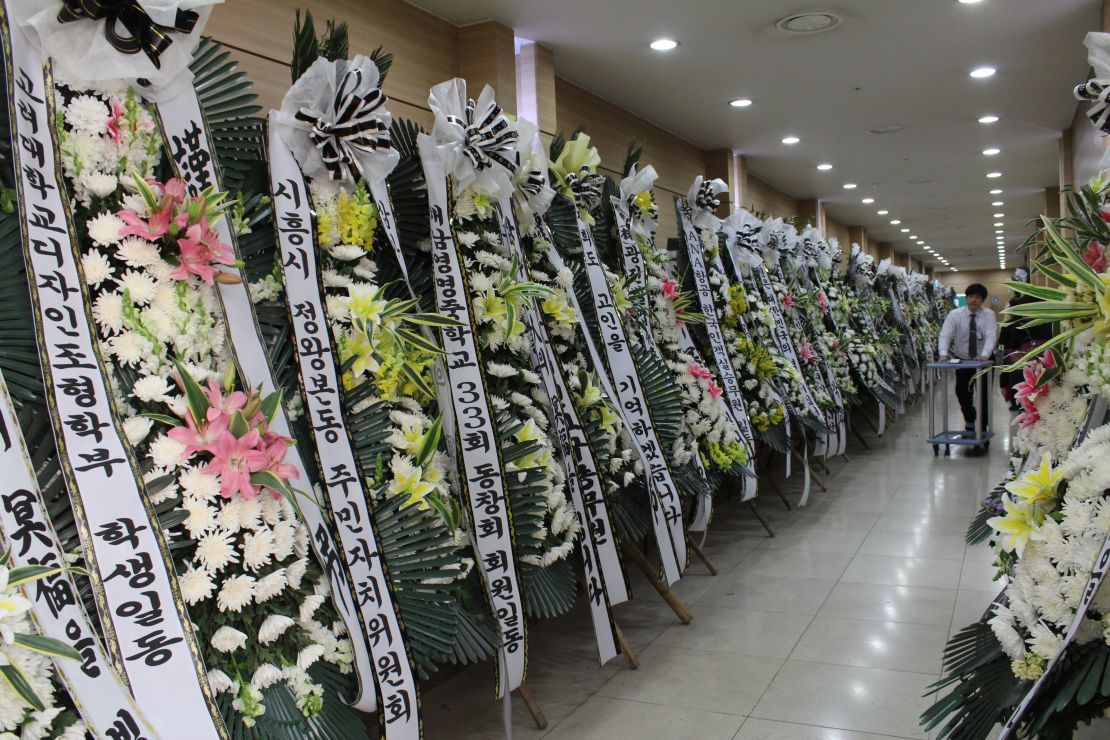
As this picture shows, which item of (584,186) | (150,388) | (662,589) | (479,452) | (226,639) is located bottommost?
(662,589)

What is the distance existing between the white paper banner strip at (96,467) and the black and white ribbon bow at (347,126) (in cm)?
70

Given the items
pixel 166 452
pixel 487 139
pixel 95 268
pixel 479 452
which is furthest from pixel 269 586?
pixel 487 139

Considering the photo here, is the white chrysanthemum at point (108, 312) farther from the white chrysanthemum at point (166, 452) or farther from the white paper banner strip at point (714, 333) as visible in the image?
the white paper banner strip at point (714, 333)

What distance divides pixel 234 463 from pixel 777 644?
2477mm

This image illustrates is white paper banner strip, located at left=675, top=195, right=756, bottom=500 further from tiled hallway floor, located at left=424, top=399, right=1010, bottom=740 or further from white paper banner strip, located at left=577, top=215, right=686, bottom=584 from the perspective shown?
white paper banner strip, located at left=577, top=215, right=686, bottom=584

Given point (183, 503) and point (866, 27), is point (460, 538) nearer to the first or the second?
point (183, 503)

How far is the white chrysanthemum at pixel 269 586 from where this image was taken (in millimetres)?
1796

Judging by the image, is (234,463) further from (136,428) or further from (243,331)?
(243,331)

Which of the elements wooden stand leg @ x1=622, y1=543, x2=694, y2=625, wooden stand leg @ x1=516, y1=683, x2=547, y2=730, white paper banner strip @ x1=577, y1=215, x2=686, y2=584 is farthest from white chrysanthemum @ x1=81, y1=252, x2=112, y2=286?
wooden stand leg @ x1=622, y1=543, x2=694, y2=625

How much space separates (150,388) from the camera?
176cm

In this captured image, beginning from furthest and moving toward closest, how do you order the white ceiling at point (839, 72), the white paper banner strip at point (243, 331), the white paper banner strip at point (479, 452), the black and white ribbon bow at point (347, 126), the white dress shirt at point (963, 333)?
the white dress shirt at point (963, 333) → the white ceiling at point (839, 72) → the white paper banner strip at point (479, 452) → the black and white ribbon bow at point (347, 126) → the white paper banner strip at point (243, 331)

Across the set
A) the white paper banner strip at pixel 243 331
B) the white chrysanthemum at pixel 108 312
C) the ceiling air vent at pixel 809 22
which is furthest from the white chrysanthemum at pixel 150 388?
the ceiling air vent at pixel 809 22

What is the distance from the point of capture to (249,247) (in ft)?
7.30

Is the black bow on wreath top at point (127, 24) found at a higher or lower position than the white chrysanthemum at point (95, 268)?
higher
